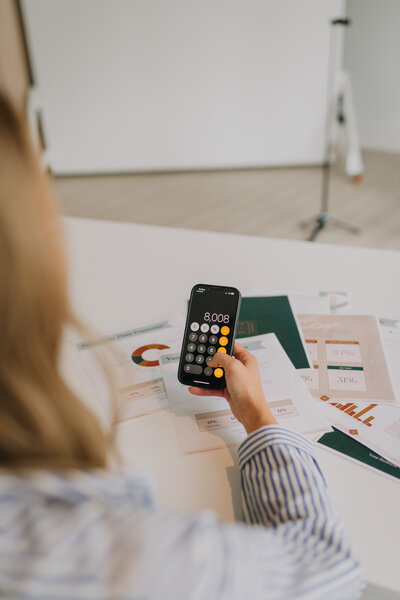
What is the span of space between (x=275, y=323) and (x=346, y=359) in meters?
0.15

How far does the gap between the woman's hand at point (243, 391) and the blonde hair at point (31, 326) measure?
11.8 inches

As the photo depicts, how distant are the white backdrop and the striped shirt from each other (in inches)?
156

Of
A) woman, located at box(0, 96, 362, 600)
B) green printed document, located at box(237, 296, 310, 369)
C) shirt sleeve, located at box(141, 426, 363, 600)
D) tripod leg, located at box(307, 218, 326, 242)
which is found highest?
woman, located at box(0, 96, 362, 600)

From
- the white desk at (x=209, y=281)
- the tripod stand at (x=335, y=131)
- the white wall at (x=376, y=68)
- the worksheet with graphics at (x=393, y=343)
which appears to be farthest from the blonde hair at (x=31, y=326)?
the white wall at (x=376, y=68)

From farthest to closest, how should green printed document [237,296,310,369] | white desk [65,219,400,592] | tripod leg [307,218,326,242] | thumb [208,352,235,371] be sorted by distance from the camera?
tripod leg [307,218,326,242]
green printed document [237,296,310,369]
thumb [208,352,235,371]
white desk [65,219,400,592]

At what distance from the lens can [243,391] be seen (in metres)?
0.69

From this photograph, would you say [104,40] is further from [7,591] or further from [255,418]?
[7,591]

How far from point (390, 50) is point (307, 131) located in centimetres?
102

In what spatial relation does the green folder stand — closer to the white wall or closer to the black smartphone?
the black smartphone

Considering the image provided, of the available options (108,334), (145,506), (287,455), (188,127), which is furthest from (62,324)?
(188,127)

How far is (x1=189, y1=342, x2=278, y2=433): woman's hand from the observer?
25.6 inches

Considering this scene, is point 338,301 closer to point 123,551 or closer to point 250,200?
point 123,551

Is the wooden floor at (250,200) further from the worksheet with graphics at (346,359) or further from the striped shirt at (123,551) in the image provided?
the striped shirt at (123,551)

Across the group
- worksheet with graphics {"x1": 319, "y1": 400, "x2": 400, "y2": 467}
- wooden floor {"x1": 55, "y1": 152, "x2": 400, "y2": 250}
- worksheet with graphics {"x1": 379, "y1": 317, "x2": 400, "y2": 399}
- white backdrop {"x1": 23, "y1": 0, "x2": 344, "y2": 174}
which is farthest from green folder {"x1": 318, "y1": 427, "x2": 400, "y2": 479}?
white backdrop {"x1": 23, "y1": 0, "x2": 344, "y2": 174}
